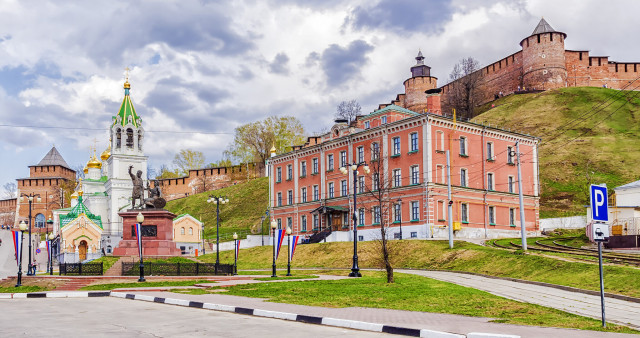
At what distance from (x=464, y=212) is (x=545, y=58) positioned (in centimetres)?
6368

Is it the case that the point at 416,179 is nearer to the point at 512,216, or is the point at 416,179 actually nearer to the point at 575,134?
the point at 512,216

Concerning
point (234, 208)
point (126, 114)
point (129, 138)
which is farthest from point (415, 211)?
point (234, 208)

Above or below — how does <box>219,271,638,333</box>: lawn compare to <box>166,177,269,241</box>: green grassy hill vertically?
below

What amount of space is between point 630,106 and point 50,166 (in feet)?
381

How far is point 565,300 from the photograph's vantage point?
19875 mm

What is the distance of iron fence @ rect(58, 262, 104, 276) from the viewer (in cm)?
2967

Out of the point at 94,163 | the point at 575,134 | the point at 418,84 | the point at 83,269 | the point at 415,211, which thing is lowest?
the point at 83,269

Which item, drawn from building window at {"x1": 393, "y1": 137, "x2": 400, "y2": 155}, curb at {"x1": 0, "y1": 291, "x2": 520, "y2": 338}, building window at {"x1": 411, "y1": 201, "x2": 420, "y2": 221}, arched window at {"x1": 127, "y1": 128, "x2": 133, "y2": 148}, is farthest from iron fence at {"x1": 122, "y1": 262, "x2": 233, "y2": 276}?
arched window at {"x1": 127, "y1": 128, "x2": 133, "y2": 148}

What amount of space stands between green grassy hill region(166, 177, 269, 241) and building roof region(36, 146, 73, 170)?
4844 centimetres

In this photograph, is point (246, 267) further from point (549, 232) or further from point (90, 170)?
point (90, 170)

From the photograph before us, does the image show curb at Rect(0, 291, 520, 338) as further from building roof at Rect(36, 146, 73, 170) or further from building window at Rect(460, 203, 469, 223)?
building roof at Rect(36, 146, 73, 170)

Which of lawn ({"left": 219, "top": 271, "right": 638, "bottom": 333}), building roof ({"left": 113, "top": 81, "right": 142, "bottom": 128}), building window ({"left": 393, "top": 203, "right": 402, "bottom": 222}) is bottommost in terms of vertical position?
lawn ({"left": 219, "top": 271, "right": 638, "bottom": 333})

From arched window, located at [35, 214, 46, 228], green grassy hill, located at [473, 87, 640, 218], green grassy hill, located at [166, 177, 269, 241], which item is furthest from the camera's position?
arched window, located at [35, 214, 46, 228]

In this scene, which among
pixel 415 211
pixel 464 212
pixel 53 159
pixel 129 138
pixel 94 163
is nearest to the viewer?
pixel 415 211
